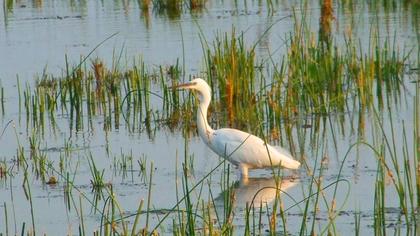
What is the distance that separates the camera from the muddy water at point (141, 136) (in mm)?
8609

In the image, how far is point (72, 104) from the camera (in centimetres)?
1238

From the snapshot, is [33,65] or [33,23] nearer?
[33,65]

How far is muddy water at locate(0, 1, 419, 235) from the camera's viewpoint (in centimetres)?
861

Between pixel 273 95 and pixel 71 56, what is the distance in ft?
17.0

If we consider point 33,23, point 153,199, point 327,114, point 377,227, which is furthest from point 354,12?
point 377,227

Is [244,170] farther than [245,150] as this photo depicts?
Yes

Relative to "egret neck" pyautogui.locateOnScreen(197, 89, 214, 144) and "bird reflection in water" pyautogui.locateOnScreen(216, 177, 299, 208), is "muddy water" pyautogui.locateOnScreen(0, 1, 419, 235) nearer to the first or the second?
"bird reflection in water" pyautogui.locateOnScreen(216, 177, 299, 208)

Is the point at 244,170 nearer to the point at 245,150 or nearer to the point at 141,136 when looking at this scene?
the point at 245,150

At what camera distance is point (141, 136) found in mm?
11406

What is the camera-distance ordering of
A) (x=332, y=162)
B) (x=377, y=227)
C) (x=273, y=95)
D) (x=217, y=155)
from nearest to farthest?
1. (x=377, y=227)
2. (x=332, y=162)
3. (x=217, y=155)
4. (x=273, y=95)

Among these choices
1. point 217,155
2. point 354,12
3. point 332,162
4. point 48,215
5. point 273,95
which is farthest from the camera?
point 354,12

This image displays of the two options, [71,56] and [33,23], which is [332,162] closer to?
[71,56]

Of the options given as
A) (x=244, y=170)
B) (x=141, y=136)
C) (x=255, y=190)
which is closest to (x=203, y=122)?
(x=244, y=170)

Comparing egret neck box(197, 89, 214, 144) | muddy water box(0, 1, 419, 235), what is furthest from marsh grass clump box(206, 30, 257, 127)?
egret neck box(197, 89, 214, 144)
